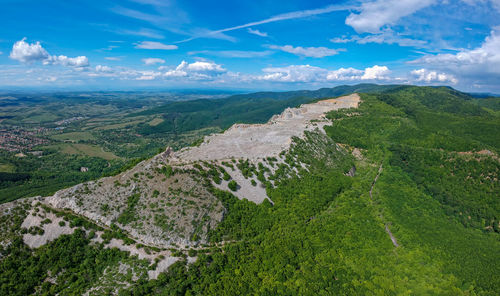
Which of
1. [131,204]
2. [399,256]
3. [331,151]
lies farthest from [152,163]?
[331,151]

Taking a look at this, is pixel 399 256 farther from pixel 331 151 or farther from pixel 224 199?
pixel 331 151

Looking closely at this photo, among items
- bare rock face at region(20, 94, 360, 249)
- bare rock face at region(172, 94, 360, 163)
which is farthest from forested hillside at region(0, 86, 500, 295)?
bare rock face at region(172, 94, 360, 163)

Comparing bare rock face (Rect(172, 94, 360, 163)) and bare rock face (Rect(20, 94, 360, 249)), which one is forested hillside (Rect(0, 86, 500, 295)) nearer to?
bare rock face (Rect(20, 94, 360, 249))

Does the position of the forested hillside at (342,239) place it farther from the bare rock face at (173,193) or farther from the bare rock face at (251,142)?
the bare rock face at (251,142)

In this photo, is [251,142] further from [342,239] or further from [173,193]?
[342,239]

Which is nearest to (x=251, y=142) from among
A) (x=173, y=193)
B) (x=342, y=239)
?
(x=173, y=193)

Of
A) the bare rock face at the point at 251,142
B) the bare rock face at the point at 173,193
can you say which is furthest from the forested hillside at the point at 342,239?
the bare rock face at the point at 251,142
